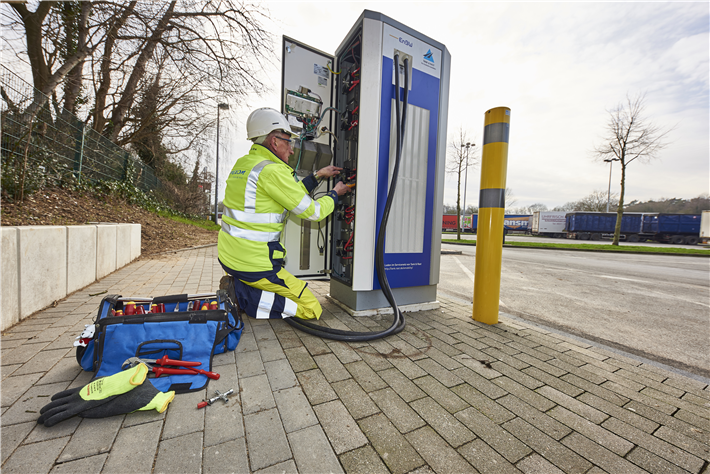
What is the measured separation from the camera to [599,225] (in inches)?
1190

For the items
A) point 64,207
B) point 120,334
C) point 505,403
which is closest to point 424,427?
point 505,403

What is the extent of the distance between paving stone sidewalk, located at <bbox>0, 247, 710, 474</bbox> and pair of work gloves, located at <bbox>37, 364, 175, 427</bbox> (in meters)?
0.05

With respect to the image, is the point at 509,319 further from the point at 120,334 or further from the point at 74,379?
the point at 74,379

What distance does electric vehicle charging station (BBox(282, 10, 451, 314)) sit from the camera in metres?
2.87

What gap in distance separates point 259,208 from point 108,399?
1607 millimetres

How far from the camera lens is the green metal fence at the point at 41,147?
4328 millimetres

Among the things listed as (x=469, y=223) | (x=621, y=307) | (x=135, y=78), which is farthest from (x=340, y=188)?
(x=469, y=223)

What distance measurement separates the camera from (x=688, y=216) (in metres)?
25.5

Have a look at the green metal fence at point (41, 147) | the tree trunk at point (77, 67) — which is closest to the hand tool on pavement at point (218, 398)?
the green metal fence at point (41, 147)

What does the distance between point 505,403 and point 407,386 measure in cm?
53

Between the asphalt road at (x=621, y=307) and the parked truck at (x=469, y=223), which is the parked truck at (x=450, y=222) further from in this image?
the asphalt road at (x=621, y=307)

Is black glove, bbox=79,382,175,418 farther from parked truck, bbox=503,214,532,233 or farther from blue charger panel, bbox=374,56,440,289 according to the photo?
parked truck, bbox=503,214,532,233

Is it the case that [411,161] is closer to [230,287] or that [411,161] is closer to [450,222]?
[230,287]

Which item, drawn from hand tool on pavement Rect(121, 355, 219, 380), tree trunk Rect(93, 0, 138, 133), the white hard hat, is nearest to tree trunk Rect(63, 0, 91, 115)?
tree trunk Rect(93, 0, 138, 133)
